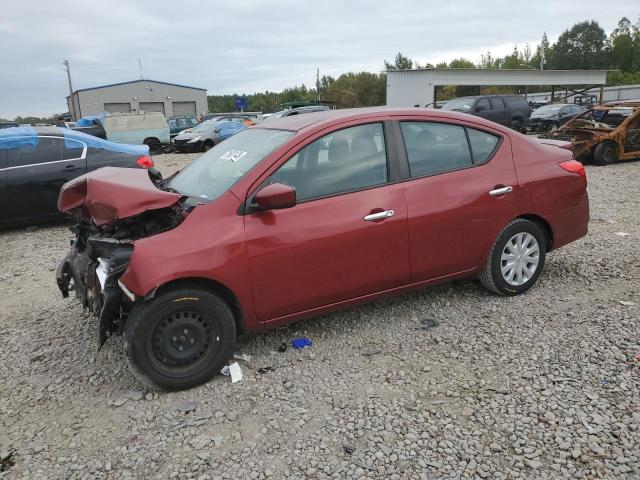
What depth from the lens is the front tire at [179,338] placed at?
3.15 m

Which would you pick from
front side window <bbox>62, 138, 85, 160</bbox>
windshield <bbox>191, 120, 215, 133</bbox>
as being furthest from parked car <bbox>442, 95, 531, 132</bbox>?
front side window <bbox>62, 138, 85, 160</bbox>

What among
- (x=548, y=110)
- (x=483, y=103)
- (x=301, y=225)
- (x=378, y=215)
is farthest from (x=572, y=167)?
(x=548, y=110)

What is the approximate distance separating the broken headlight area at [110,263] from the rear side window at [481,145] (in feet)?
7.94

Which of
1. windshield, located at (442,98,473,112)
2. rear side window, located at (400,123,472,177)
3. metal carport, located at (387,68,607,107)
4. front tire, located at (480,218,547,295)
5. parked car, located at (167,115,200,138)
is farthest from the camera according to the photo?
metal carport, located at (387,68,607,107)

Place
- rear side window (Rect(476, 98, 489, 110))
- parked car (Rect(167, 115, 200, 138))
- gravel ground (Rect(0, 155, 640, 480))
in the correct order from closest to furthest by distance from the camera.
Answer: gravel ground (Rect(0, 155, 640, 480)) < rear side window (Rect(476, 98, 489, 110)) < parked car (Rect(167, 115, 200, 138))

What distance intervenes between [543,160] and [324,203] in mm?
2149

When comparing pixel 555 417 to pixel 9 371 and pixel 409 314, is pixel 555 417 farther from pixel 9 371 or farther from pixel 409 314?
pixel 9 371

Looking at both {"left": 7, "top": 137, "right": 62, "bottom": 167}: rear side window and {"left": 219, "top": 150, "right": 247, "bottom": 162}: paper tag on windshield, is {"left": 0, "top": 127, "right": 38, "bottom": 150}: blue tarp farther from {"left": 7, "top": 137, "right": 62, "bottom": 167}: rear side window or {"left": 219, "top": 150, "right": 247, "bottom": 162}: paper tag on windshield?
{"left": 219, "top": 150, "right": 247, "bottom": 162}: paper tag on windshield

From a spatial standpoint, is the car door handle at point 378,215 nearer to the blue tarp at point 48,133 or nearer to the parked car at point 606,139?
the blue tarp at point 48,133

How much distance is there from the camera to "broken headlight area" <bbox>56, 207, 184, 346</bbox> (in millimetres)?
3141

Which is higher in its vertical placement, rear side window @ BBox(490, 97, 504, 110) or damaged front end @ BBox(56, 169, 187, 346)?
rear side window @ BBox(490, 97, 504, 110)

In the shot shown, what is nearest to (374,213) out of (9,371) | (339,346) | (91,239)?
(339,346)

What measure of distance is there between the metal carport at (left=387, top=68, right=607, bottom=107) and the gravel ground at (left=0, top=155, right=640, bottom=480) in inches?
1081

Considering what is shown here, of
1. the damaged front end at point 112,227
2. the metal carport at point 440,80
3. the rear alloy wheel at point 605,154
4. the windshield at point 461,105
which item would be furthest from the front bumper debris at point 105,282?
the metal carport at point 440,80
